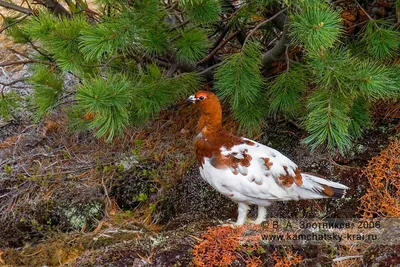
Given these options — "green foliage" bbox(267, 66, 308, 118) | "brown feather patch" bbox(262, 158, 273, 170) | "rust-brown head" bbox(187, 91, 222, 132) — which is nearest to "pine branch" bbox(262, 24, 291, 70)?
"green foliage" bbox(267, 66, 308, 118)

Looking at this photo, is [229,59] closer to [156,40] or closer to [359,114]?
[156,40]

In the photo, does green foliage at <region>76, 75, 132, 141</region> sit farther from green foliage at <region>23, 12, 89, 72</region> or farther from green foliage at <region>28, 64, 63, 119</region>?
green foliage at <region>28, 64, 63, 119</region>

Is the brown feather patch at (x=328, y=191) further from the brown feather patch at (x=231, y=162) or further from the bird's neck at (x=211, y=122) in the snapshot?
the bird's neck at (x=211, y=122)

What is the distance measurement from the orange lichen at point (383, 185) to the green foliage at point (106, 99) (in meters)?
1.16

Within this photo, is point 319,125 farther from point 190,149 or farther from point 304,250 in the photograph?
point 190,149

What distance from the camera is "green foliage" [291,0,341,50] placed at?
1774 millimetres

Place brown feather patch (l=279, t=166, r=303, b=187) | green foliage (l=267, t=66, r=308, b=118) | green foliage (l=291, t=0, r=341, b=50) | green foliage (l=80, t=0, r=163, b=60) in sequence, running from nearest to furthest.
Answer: green foliage (l=291, t=0, r=341, b=50) → green foliage (l=80, t=0, r=163, b=60) → brown feather patch (l=279, t=166, r=303, b=187) → green foliage (l=267, t=66, r=308, b=118)

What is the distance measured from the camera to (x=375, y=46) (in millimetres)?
2246

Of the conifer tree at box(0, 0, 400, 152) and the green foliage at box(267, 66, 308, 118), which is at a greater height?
the conifer tree at box(0, 0, 400, 152)

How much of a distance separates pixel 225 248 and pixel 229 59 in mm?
931

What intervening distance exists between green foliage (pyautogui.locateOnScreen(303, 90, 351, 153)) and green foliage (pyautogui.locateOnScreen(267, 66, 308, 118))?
23 cm

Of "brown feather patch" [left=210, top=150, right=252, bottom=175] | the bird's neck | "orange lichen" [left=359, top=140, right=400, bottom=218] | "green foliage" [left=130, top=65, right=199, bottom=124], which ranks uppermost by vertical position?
"green foliage" [left=130, top=65, right=199, bottom=124]

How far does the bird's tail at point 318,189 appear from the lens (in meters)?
2.15

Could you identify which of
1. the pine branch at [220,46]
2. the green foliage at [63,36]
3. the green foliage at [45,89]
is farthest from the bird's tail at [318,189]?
the green foliage at [45,89]
